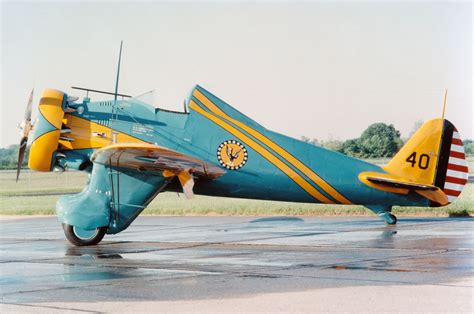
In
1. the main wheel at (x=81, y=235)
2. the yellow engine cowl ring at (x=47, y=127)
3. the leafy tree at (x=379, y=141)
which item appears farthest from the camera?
the leafy tree at (x=379, y=141)

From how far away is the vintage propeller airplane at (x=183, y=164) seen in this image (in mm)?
14031

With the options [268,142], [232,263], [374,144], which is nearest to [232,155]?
[268,142]

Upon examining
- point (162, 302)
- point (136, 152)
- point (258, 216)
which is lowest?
point (258, 216)

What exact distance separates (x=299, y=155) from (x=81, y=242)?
475 cm

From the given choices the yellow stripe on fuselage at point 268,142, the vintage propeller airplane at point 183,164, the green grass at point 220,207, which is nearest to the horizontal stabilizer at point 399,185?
the vintage propeller airplane at point 183,164

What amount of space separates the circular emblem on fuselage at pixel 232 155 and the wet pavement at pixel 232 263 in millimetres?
1511

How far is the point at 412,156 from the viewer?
54.2 feet

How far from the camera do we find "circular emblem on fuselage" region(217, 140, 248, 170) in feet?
49.0

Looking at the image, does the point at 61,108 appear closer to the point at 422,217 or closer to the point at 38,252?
the point at 38,252

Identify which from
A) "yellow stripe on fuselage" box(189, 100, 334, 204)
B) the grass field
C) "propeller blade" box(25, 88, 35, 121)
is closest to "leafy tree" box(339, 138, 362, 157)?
the grass field

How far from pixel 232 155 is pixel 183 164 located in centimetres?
172

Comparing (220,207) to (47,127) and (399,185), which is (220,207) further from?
(47,127)

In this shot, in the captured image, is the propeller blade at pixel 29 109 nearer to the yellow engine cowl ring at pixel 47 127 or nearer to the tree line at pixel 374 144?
the yellow engine cowl ring at pixel 47 127

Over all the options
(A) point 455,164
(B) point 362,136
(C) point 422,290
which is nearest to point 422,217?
(A) point 455,164
